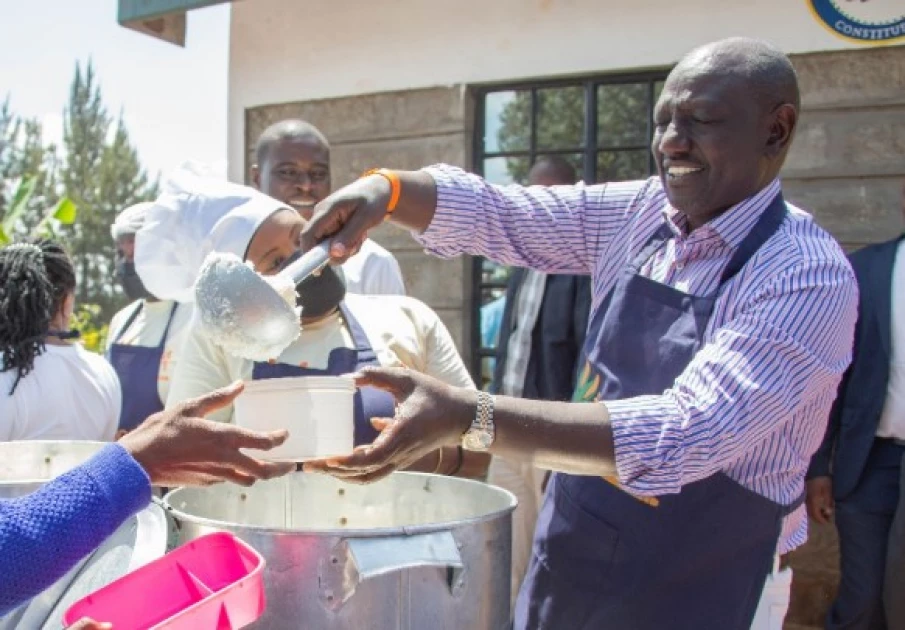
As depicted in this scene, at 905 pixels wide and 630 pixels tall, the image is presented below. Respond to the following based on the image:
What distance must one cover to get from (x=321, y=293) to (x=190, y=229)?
450 mm

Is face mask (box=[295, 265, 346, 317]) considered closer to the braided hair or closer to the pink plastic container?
the pink plastic container

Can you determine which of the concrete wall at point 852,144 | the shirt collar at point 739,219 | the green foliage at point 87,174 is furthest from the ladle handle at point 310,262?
the green foliage at point 87,174

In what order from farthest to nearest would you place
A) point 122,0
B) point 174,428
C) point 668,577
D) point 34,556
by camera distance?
point 122,0, point 668,577, point 174,428, point 34,556

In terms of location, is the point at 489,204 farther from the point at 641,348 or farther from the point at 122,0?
the point at 122,0

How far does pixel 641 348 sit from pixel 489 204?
1.41 feet

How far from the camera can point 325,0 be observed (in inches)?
198

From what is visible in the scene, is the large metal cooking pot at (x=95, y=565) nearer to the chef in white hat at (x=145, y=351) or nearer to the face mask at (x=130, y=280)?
the chef in white hat at (x=145, y=351)

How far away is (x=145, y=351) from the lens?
3490 millimetres

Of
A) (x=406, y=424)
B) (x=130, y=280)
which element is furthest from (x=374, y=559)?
(x=130, y=280)

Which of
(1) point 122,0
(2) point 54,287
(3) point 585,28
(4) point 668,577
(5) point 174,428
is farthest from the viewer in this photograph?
(1) point 122,0

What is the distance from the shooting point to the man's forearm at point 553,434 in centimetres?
150

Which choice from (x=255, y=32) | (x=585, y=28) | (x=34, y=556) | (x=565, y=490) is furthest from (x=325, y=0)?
(x=34, y=556)

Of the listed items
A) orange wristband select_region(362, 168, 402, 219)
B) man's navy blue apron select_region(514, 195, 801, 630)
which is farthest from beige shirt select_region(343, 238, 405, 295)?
man's navy blue apron select_region(514, 195, 801, 630)

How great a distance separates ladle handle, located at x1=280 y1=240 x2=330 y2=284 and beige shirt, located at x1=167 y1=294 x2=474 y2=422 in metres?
0.63
